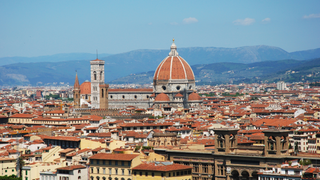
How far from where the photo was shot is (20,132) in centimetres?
8506

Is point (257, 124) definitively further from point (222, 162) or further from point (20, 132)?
point (222, 162)

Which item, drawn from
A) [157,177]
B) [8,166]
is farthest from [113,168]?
[8,166]

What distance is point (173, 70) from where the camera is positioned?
149125mm

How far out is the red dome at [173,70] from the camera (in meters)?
148

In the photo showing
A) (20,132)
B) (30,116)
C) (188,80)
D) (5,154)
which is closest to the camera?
(5,154)

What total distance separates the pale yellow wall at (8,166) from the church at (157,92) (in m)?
80.0

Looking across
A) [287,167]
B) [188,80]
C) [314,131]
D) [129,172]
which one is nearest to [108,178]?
[129,172]

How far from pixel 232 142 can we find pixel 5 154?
24.3m

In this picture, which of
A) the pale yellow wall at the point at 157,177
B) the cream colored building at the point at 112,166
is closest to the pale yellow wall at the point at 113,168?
the cream colored building at the point at 112,166

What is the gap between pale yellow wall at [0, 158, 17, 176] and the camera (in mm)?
60781

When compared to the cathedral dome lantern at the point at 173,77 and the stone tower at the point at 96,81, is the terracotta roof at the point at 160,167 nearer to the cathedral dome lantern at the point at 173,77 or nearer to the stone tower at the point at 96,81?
the cathedral dome lantern at the point at 173,77

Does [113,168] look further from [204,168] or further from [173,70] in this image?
[173,70]

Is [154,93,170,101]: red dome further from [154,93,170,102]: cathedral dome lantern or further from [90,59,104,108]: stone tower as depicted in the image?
[90,59,104,108]: stone tower

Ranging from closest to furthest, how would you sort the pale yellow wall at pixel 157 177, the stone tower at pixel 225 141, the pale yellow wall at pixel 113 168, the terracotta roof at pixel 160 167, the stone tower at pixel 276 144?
1. the stone tower at pixel 276 144
2. the pale yellow wall at pixel 157 177
3. the terracotta roof at pixel 160 167
4. the stone tower at pixel 225 141
5. the pale yellow wall at pixel 113 168
